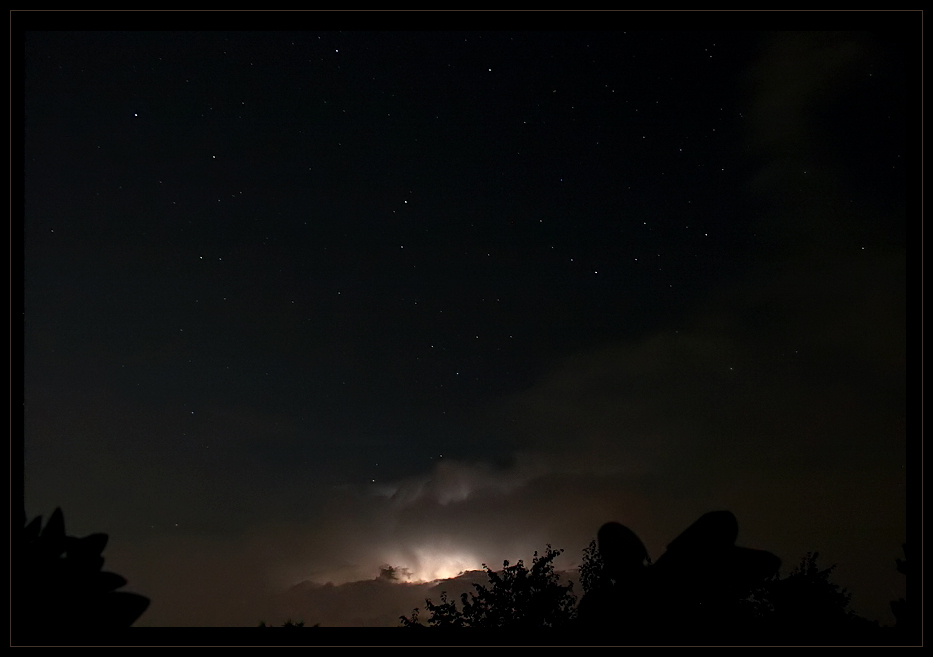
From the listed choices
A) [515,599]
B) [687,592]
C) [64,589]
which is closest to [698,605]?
[687,592]

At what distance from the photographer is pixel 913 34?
7.28ft

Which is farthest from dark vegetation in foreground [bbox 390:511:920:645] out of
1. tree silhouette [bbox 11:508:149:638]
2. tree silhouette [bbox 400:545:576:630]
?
tree silhouette [bbox 400:545:576:630]

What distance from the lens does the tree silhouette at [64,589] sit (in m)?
1.91

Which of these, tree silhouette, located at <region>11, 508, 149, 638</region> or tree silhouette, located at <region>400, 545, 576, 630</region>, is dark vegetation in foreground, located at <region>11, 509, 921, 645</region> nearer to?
tree silhouette, located at <region>11, 508, 149, 638</region>

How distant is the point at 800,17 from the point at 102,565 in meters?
3.03

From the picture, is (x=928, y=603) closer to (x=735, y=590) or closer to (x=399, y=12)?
(x=735, y=590)

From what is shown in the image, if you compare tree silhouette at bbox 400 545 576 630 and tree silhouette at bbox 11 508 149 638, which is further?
tree silhouette at bbox 400 545 576 630

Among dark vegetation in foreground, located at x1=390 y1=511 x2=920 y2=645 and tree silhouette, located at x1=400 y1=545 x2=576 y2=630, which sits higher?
dark vegetation in foreground, located at x1=390 y1=511 x2=920 y2=645

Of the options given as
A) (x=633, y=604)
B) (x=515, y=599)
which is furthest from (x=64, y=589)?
(x=515, y=599)

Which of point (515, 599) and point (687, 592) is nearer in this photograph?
point (687, 592)

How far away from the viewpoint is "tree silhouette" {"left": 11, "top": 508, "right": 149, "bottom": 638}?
1.91 m

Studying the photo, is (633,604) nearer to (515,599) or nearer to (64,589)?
(64,589)

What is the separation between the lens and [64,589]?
1.94m

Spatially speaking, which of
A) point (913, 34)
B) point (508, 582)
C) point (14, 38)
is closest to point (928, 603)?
point (913, 34)
